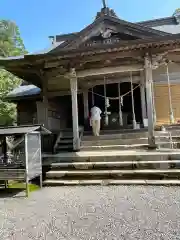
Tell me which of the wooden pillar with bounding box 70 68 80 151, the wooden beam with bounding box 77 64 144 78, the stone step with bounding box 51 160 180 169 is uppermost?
the wooden beam with bounding box 77 64 144 78

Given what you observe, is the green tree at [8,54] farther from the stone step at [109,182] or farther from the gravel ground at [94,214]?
the gravel ground at [94,214]

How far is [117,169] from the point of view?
21.4 feet

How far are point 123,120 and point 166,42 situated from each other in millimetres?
5752

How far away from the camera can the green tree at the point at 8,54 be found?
16031 mm

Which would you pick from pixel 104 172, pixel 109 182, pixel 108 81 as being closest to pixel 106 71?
pixel 108 81

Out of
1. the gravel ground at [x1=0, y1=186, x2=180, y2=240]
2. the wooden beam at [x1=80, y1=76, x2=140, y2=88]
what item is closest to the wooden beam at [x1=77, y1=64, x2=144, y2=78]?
the wooden beam at [x1=80, y1=76, x2=140, y2=88]

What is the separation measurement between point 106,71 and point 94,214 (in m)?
5.80

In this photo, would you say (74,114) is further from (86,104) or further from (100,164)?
(86,104)

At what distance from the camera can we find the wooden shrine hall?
7.97m

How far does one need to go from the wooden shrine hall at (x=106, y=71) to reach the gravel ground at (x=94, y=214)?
10.1 ft

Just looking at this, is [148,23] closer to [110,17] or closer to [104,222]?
[110,17]

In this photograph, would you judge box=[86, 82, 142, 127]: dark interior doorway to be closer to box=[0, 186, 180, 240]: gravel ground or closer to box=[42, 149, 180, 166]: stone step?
box=[42, 149, 180, 166]: stone step

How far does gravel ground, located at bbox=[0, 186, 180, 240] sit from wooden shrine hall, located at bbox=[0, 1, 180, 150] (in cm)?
306

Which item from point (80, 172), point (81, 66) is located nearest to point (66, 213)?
point (80, 172)
